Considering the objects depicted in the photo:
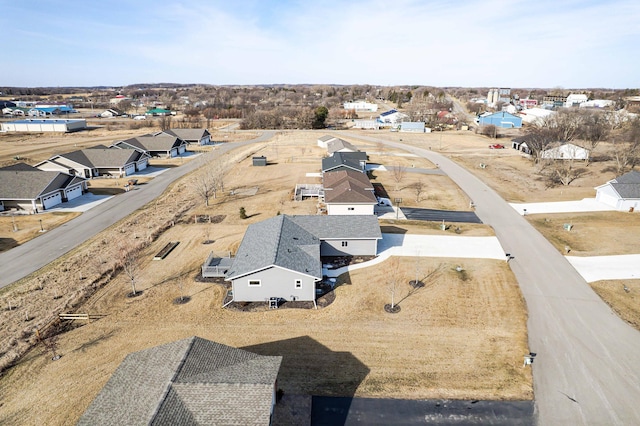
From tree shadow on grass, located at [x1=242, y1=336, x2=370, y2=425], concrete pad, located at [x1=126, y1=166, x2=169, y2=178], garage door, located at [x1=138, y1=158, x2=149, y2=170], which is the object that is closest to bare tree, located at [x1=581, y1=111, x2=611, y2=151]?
tree shadow on grass, located at [x1=242, y1=336, x2=370, y2=425]

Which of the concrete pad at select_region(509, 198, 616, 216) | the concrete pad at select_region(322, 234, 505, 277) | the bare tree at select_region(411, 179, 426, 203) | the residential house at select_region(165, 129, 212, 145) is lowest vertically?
the concrete pad at select_region(322, 234, 505, 277)

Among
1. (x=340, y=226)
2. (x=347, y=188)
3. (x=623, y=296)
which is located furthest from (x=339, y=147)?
(x=623, y=296)

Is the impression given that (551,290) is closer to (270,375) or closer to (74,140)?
(270,375)

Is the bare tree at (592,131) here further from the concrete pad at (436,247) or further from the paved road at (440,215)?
the concrete pad at (436,247)

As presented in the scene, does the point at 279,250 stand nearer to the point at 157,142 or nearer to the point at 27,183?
the point at 27,183

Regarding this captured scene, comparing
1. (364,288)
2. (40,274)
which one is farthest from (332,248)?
(40,274)

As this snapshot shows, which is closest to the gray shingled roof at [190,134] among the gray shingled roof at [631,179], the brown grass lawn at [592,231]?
the brown grass lawn at [592,231]

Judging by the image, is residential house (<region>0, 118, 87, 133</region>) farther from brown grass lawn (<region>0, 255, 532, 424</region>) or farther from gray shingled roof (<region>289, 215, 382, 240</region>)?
gray shingled roof (<region>289, 215, 382, 240</region>)
